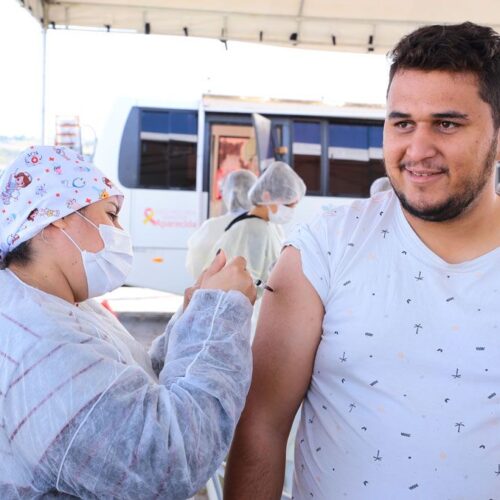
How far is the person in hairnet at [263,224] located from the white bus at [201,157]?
3000 millimetres

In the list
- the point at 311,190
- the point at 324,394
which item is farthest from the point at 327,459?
the point at 311,190

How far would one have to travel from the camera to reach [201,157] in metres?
8.16

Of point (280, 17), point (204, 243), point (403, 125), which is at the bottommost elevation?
point (204, 243)

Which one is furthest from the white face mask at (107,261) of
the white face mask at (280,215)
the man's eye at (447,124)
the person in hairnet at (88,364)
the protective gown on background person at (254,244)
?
the white face mask at (280,215)

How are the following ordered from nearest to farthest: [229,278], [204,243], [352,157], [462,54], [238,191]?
1. [462,54]
2. [229,278]
3. [204,243]
4. [238,191]
5. [352,157]

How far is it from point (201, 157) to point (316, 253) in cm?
686

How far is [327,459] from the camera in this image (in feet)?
4.57

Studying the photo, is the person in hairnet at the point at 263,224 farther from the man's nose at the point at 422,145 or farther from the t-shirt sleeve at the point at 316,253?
the man's nose at the point at 422,145

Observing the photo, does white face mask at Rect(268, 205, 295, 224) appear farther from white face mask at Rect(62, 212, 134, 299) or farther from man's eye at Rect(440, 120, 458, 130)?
man's eye at Rect(440, 120, 458, 130)

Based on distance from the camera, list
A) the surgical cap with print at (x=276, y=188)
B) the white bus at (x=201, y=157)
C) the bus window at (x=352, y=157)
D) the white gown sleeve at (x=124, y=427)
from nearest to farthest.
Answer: the white gown sleeve at (x=124, y=427)
the surgical cap with print at (x=276, y=188)
the white bus at (x=201, y=157)
the bus window at (x=352, y=157)

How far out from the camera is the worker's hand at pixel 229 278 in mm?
1430

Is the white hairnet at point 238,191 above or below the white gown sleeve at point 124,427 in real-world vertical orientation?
above

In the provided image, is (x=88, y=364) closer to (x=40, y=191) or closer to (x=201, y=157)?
(x=40, y=191)

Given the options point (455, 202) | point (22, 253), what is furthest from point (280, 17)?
point (22, 253)
